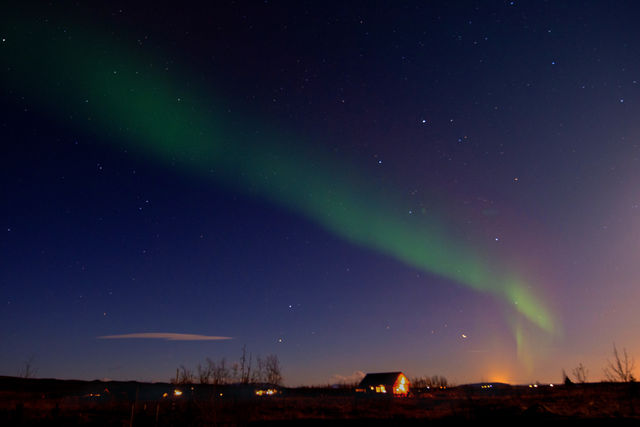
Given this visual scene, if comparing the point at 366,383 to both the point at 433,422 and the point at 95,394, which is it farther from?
the point at 433,422

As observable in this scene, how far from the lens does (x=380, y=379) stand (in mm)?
79250

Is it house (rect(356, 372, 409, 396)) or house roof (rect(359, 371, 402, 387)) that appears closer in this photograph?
house (rect(356, 372, 409, 396))

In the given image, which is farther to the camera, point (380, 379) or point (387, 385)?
point (380, 379)

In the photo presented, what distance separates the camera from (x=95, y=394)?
2953 inches

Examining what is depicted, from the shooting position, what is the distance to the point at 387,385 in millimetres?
76125

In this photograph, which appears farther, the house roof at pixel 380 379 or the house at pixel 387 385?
the house roof at pixel 380 379

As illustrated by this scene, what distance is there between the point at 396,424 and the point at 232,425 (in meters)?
9.11

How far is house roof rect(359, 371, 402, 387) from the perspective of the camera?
77.1 m

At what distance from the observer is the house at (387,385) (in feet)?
247

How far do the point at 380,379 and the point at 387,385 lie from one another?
3.23 meters

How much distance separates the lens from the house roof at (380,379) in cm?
7706

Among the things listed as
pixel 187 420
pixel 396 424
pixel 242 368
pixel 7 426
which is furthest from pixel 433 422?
pixel 242 368

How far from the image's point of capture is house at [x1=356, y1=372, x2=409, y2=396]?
247 ft

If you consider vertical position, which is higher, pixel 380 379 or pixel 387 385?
pixel 380 379
